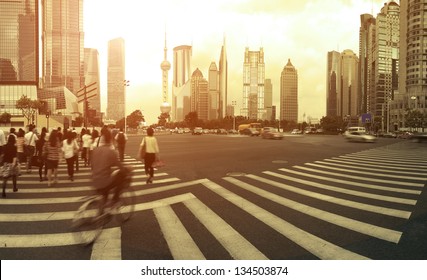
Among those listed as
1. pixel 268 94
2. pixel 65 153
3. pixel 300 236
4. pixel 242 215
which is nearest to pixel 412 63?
pixel 268 94

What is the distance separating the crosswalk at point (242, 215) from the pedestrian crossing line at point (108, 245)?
17 mm

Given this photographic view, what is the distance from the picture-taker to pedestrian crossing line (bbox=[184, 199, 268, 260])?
503 cm

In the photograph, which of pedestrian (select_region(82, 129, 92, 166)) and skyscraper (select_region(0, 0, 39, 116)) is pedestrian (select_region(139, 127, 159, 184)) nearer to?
pedestrian (select_region(82, 129, 92, 166))

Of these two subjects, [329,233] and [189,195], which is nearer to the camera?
[329,233]

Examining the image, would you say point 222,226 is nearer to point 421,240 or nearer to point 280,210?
point 280,210

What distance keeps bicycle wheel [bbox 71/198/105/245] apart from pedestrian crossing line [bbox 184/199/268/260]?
2.02m

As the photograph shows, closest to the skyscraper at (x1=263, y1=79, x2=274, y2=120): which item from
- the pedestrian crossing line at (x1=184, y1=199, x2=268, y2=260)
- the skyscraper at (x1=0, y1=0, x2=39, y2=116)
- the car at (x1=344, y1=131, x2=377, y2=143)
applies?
the pedestrian crossing line at (x1=184, y1=199, x2=268, y2=260)

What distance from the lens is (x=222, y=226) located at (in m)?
6.52

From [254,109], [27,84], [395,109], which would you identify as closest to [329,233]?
[254,109]

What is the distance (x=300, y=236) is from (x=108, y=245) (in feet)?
10.8

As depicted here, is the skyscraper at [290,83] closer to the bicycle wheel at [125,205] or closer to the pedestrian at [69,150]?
the bicycle wheel at [125,205]

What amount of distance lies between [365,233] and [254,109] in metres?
76.2

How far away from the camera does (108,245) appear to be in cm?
548
